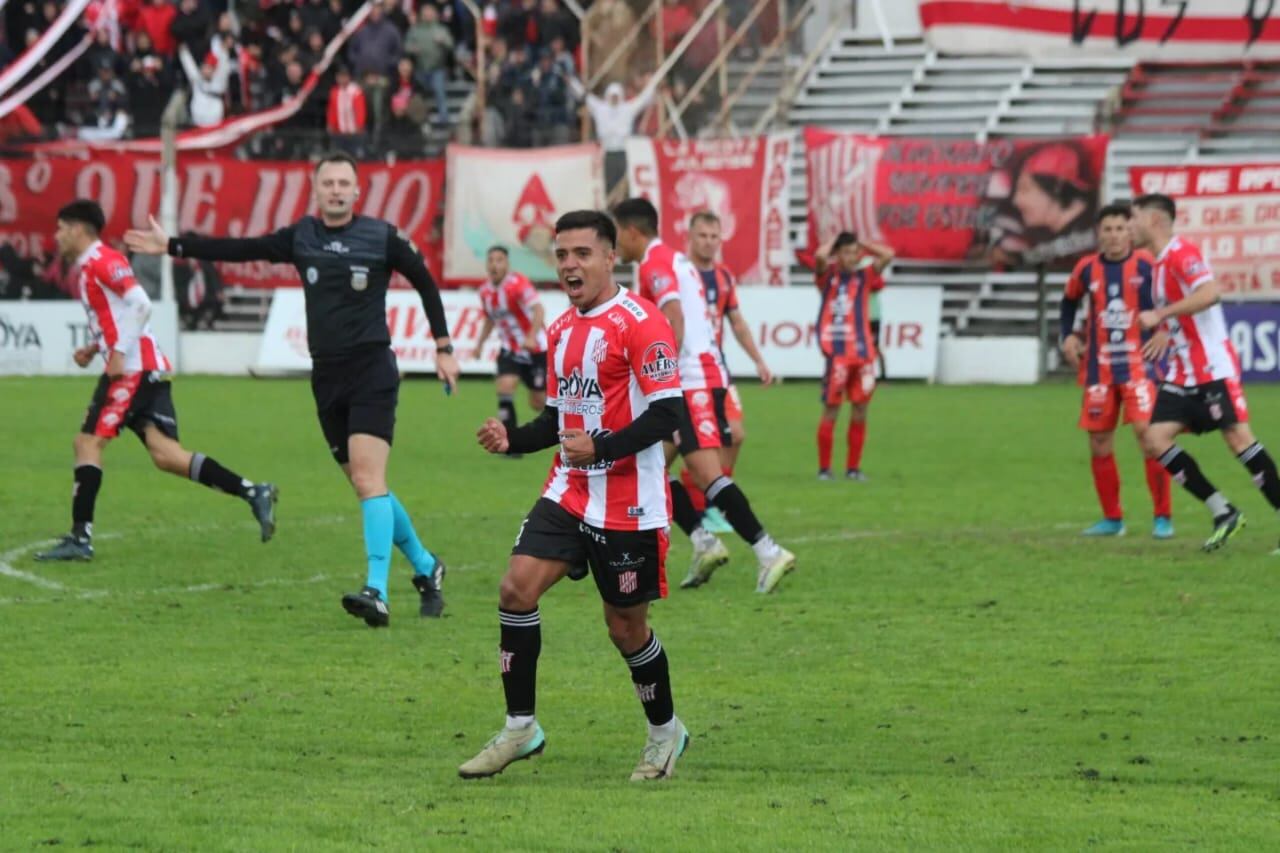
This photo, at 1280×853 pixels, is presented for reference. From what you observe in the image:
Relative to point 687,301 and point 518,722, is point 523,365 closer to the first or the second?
point 687,301

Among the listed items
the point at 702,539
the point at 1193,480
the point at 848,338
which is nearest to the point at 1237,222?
the point at 848,338

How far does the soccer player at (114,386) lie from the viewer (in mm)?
12539

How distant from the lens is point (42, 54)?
34.2 meters

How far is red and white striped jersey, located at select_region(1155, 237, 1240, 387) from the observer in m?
13.1

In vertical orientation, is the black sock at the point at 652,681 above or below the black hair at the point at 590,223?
below

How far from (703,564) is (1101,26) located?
21258 mm

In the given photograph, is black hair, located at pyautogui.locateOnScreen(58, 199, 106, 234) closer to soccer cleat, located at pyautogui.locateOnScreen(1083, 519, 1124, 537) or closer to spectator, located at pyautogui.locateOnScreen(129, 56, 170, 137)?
soccer cleat, located at pyautogui.locateOnScreen(1083, 519, 1124, 537)

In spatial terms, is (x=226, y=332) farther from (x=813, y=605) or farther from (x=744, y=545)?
(x=813, y=605)

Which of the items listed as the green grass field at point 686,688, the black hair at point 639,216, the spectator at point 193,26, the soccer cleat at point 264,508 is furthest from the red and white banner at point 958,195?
the black hair at point 639,216

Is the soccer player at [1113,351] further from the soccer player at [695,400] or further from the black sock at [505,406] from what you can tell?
the black sock at [505,406]

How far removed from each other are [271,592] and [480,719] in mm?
3684

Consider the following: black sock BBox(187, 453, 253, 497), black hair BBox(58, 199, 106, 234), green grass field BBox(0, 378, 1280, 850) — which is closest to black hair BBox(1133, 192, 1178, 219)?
green grass field BBox(0, 378, 1280, 850)

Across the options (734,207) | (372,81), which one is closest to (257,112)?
(372,81)

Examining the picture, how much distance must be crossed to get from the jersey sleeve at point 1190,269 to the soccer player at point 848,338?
544cm
